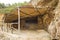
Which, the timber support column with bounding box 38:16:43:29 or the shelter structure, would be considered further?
the timber support column with bounding box 38:16:43:29

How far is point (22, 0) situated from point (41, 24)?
185 centimetres

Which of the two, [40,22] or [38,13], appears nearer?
[38,13]

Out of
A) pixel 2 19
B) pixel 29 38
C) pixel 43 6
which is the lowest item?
pixel 29 38

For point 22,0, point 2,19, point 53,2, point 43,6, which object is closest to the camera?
point 53,2

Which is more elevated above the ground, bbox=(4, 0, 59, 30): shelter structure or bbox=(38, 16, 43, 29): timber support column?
bbox=(4, 0, 59, 30): shelter structure

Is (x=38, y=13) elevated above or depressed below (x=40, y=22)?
above

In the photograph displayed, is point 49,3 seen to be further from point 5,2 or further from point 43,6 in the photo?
point 5,2

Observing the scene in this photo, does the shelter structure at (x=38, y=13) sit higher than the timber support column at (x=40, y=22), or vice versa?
the shelter structure at (x=38, y=13)

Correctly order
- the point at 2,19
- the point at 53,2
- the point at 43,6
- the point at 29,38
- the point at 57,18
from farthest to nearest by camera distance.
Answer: the point at 2,19 → the point at 43,6 → the point at 53,2 → the point at 29,38 → the point at 57,18

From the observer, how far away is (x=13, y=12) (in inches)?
384

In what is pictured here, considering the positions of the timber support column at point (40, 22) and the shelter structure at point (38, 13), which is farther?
the timber support column at point (40, 22)

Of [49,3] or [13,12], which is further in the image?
[13,12]

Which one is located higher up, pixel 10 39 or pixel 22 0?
pixel 22 0

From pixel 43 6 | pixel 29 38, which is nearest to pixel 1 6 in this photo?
pixel 43 6
